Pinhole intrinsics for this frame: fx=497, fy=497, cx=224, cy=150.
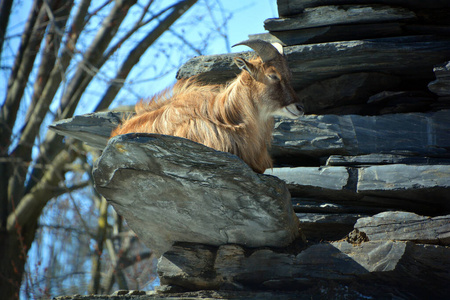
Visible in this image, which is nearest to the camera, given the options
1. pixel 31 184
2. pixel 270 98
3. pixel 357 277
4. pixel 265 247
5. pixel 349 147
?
pixel 357 277

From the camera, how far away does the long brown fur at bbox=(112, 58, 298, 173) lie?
4.45m

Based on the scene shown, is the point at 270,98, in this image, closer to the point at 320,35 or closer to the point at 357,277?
the point at 320,35

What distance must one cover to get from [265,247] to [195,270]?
2.06ft

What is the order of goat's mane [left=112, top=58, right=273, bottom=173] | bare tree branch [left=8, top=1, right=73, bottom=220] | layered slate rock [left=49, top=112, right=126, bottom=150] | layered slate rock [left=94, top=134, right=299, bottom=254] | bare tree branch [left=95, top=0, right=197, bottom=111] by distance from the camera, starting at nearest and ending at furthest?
1. layered slate rock [left=94, top=134, right=299, bottom=254]
2. goat's mane [left=112, top=58, right=273, bottom=173]
3. layered slate rock [left=49, top=112, right=126, bottom=150]
4. bare tree branch [left=8, top=1, right=73, bottom=220]
5. bare tree branch [left=95, top=0, right=197, bottom=111]

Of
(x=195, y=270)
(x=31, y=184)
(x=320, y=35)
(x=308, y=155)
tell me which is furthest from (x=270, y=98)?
(x=31, y=184)

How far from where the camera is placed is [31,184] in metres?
9.81

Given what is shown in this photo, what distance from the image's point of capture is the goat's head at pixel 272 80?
4.71 meters

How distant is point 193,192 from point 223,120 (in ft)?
3.04

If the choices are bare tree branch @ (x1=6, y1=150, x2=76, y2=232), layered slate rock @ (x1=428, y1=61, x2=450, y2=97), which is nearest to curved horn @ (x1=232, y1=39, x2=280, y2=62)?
layered slate rock @ (x1=428, y1=61, x2=450, y2=97)

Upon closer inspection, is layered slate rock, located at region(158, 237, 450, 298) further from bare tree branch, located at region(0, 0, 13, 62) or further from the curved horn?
bare tree branch, located at region(0, 0, 13, 62)

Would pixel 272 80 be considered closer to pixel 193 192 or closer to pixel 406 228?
pixel 193 192

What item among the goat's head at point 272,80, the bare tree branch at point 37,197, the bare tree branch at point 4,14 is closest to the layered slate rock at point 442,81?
the goat's head at point 272,80

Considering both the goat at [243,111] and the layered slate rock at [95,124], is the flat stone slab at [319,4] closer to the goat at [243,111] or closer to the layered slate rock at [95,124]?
the goat at [243,111]

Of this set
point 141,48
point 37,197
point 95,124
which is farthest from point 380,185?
point 37,197
